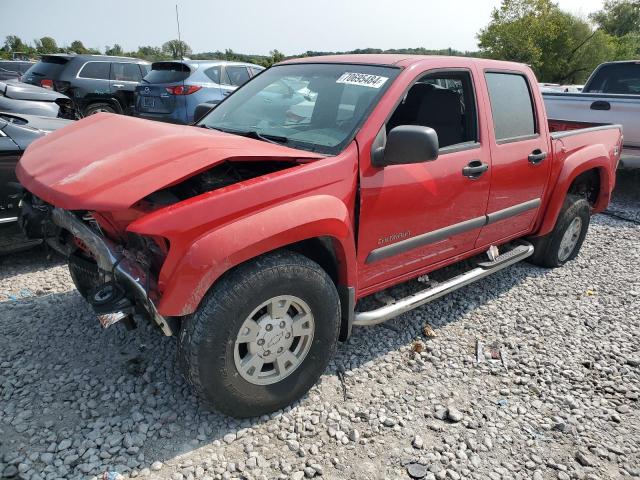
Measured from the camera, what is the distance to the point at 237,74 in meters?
9.91

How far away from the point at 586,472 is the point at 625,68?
8.00m

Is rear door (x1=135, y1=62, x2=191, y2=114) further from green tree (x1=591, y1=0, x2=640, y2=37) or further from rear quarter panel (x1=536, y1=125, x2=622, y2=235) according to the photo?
green tree (x1=591, y1=0, x2=640, y2=37)

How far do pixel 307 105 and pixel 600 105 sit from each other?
577 centimetres

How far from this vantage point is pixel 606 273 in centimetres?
472

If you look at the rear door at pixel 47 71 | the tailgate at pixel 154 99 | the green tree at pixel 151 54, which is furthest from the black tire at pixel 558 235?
the green tree at pixel 151 54

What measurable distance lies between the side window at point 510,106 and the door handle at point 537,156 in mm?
147

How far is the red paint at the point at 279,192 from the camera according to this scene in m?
2.09

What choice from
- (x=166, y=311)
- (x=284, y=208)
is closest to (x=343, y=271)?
(x=284, y=208)

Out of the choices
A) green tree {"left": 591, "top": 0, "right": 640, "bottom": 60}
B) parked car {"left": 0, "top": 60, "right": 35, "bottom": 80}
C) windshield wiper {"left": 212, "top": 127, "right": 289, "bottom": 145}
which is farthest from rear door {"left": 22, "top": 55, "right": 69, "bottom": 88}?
green tree {"left": 591, "top": 0, "right": 640, "bottom": 60}

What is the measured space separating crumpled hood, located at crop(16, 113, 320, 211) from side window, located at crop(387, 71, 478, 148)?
141 centimetres

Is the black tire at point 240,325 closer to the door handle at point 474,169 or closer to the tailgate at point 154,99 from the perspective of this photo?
the door handle at point 474,169

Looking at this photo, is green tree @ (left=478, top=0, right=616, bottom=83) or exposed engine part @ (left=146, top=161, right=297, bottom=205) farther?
green tree @ (left=478, top=0, right=616, bottom=83)

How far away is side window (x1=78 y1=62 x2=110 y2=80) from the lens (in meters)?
10.9

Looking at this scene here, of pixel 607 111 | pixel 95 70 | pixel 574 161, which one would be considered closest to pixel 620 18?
pixel 607 111
